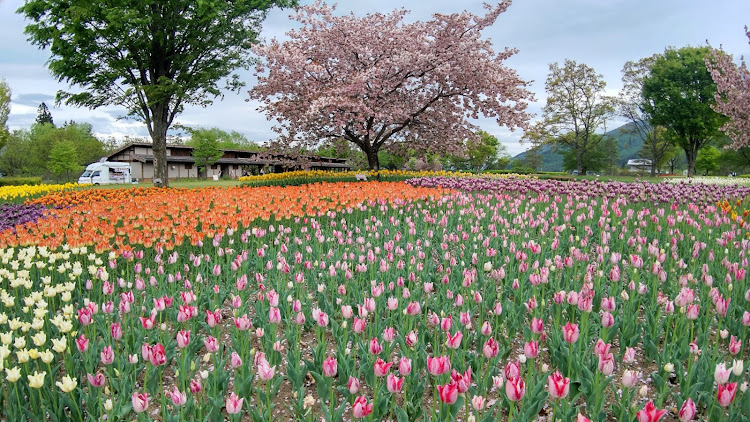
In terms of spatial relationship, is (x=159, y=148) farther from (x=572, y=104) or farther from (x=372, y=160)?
(x=572, y=104)

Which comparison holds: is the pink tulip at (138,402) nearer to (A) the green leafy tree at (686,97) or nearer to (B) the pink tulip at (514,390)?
(B) the pink tulip at (514,390)

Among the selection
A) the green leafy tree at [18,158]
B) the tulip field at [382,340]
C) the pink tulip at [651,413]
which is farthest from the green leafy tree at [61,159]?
the pink tulip at [651,413]

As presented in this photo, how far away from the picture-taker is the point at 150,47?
24750 mm

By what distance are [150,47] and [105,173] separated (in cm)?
2551

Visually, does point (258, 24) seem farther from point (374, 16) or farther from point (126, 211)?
point (126, 211)

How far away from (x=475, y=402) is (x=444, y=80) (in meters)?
22.2

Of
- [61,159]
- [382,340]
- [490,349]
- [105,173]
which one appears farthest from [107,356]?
[61,159]

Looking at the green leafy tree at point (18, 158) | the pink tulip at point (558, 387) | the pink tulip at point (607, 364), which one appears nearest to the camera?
the pink tulip at point (558, 387)

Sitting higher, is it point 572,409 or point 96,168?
point 96,168

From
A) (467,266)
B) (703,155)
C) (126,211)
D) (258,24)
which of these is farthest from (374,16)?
(703,155)

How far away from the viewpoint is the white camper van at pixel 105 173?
44219 mm

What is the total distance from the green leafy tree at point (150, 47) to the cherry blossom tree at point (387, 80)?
352 cm

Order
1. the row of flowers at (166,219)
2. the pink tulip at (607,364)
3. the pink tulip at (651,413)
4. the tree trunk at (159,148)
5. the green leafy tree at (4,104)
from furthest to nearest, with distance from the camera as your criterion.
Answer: the green leafy tree at (4,104) → the tree trunk at (159,148) → the row of flowers at (166,219) → the pink tulip at (607,364) → the pink tulip at (651,413)

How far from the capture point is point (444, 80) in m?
23.0
